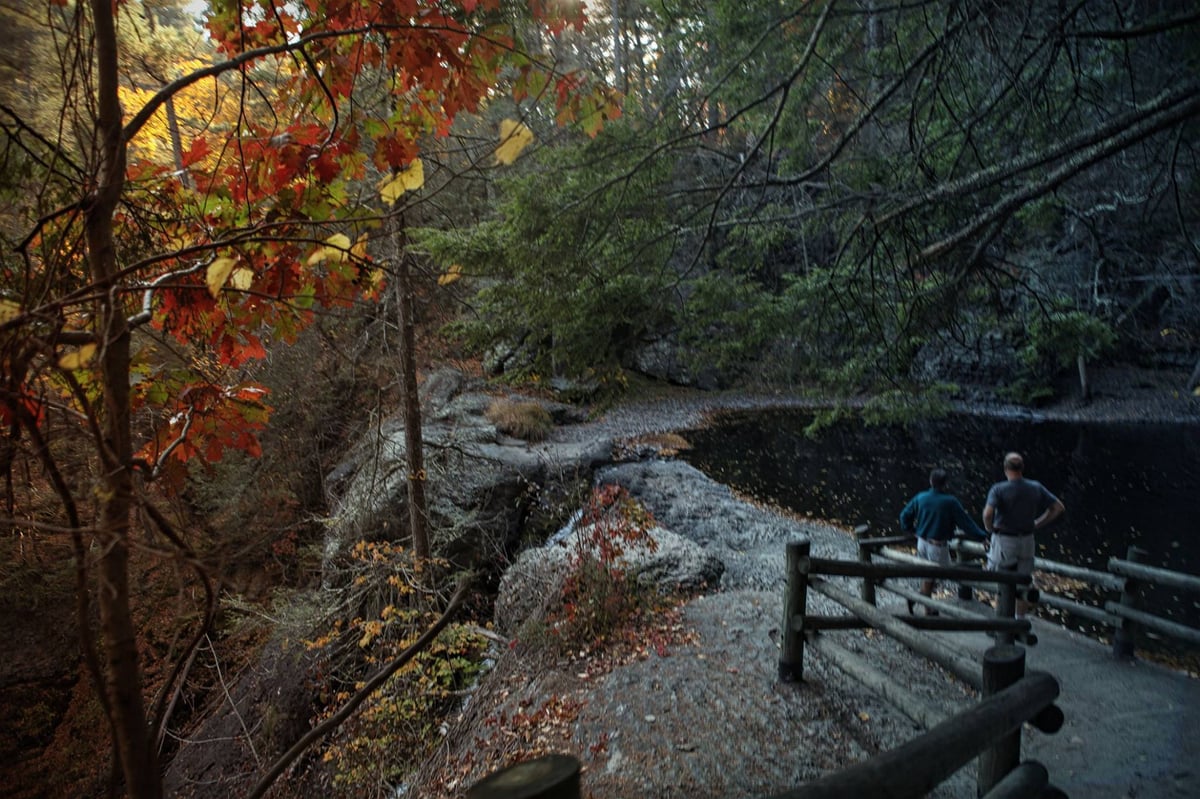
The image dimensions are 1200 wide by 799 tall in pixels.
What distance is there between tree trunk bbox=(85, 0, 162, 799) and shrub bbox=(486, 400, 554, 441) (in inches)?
606

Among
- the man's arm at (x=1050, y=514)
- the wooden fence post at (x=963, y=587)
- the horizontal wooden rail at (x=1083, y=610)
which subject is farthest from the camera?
the wooden fence post at (x=963, y=587)

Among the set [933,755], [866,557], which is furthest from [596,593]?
[933,755]

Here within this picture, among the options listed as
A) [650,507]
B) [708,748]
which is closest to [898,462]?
[650,507]

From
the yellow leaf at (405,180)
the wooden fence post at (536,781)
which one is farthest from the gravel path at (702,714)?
the yellow leaf at (405,180)

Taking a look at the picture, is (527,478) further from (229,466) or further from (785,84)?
(785,84)

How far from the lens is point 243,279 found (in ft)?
6.22

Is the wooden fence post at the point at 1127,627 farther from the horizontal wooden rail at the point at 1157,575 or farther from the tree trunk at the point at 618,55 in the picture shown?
the tree trunk at the point at 618,55

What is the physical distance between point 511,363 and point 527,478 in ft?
38.6

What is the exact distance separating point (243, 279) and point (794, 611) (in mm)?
4954

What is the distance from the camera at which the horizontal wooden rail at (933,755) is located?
169 cm

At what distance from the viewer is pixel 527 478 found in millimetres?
12078

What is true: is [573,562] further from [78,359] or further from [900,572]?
[78,359]

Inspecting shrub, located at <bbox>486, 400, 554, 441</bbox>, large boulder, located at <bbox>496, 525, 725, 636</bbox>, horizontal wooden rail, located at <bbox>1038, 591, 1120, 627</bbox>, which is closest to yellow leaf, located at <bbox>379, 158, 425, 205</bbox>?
large boulder, located at <bbox>496, 525, 725, 636</bbox>

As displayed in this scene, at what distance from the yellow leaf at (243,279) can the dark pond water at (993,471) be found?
42.7 feet
